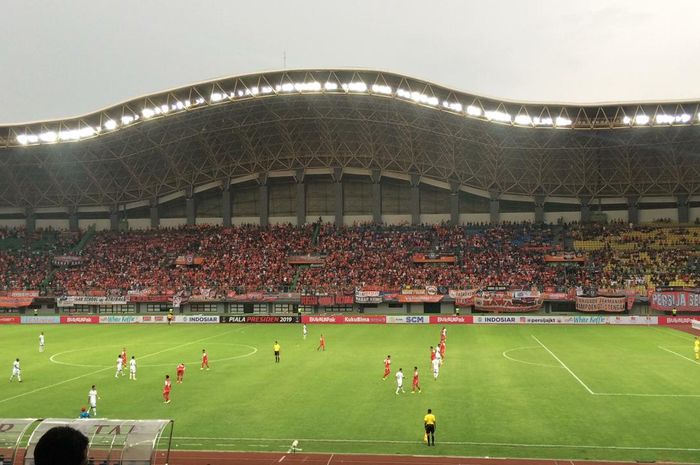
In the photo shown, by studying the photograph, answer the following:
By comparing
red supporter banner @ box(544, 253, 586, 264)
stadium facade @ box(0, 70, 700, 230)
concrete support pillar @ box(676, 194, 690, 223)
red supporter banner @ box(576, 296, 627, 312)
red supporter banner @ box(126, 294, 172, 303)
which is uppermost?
stadium facade @ box(0, 70, 700, 230)

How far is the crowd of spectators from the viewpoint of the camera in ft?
239

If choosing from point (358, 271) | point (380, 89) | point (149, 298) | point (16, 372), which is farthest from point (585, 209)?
point (16, 372)

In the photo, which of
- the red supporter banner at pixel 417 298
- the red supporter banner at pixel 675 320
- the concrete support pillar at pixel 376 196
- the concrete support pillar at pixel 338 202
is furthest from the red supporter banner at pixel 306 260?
the red supporter banner at pixel 675 320

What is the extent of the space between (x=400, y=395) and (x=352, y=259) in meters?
50.1

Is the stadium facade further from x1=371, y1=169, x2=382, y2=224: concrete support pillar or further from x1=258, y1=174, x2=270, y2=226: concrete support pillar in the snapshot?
x1=371, y1=169, x2=382, y2=224: concrete support pillar

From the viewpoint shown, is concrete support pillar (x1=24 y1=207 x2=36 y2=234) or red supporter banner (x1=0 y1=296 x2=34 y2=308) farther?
concrete support pillar (x1=24 y1=207 x2=36 y2=234)

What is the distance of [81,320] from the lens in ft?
230

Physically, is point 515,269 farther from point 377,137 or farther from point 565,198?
point 377,137

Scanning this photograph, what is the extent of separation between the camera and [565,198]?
84.8 m

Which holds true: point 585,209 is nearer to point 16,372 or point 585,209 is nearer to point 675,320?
point 675,320

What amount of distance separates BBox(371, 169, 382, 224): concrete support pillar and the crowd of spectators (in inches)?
66.9

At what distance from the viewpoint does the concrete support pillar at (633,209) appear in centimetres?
8231

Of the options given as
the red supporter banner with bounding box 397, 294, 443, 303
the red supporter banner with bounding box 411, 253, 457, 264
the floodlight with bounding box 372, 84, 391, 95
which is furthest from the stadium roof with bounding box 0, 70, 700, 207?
the red supporter banner with bounding box 397, 294, 443, 303

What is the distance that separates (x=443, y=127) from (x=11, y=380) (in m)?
52.7
